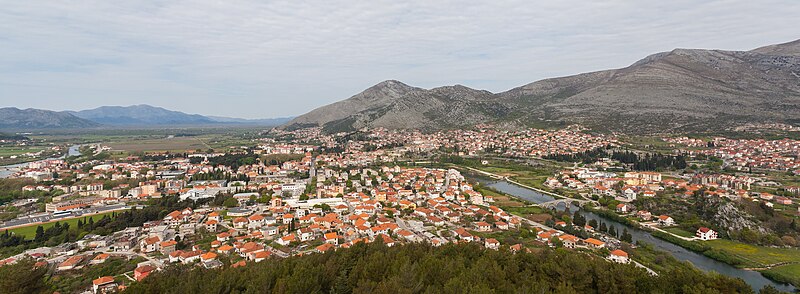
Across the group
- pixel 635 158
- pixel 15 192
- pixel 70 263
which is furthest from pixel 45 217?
pixel 635 158

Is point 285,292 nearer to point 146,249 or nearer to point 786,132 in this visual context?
→ point 146,249

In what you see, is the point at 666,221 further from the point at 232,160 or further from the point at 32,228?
the point at 232,160

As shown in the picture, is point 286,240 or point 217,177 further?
point 217,177

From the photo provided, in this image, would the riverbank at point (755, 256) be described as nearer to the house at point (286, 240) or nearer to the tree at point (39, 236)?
the house at point (286, 240)

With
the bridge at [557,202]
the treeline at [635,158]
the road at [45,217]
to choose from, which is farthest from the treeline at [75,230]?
the treeline at [635,158]

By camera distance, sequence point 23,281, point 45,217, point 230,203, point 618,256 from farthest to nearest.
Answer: point 230,203
point 45,217
point 618,256
point 23,281

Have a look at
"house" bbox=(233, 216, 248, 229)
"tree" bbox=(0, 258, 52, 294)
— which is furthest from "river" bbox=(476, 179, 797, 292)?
"tree" bbox=(0, 258, 52, 294)

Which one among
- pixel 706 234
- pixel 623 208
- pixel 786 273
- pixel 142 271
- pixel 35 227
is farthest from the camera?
pixel 623 208

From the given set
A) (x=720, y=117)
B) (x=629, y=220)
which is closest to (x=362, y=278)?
(x=629, y=220)
